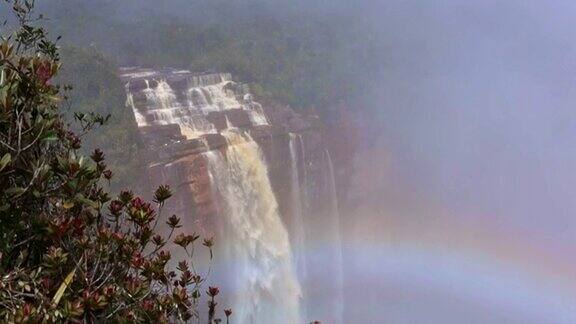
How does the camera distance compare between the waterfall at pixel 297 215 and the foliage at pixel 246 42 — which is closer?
the waterfall at pixel 297 215

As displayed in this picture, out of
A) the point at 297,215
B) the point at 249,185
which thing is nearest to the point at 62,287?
the point at 249,185

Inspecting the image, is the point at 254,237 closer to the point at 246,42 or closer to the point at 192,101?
the point at 192,101

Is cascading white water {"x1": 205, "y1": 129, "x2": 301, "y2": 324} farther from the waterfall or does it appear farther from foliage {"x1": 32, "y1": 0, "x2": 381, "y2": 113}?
foliage {"x1": 32, "y1": 0, "x2": 381, "y2": 113}

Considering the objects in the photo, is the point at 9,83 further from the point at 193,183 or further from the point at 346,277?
the point at 346,277

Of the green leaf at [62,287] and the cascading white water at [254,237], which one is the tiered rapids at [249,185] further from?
the green leaf at [62,287]

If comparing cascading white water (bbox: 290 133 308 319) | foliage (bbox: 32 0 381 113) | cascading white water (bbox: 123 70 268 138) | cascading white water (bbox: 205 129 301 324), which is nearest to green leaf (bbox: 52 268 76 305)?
cascading white water (bbox: 205 129 301 324)

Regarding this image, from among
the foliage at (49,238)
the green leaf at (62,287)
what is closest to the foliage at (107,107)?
the foliage at (49,238)
